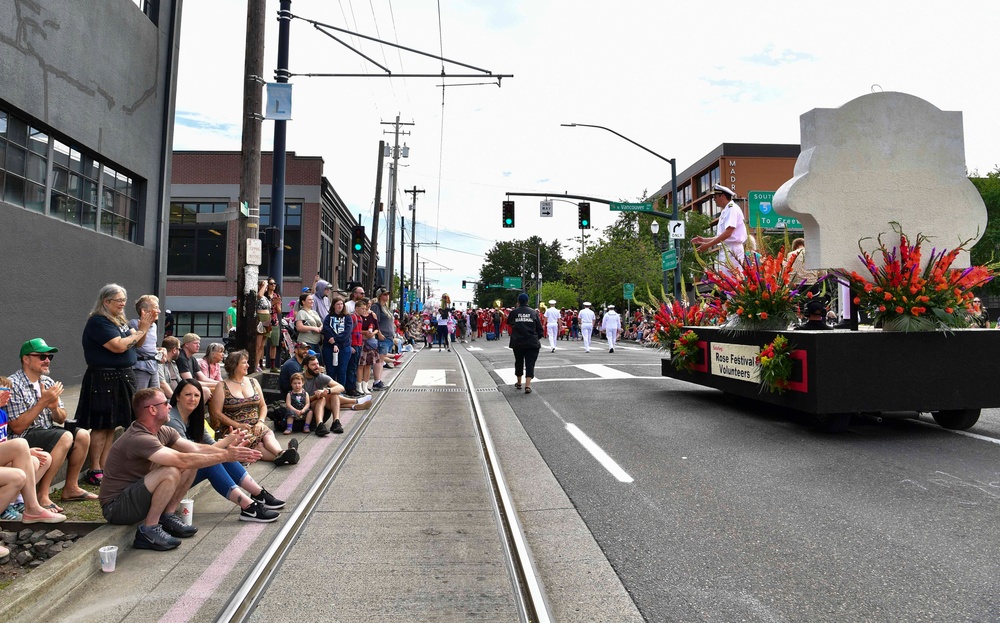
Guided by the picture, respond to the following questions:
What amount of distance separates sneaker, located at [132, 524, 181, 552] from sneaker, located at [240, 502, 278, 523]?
24.7 inches

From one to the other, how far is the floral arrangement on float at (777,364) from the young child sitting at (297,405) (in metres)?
5.55

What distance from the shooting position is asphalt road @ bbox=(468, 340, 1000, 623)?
3.36 m

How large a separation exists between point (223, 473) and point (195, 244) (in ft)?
103

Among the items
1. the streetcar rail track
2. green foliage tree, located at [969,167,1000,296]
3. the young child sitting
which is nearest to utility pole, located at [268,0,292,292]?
the young child sitting

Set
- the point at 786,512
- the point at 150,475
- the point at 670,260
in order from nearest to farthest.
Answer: the point at 150,475 < the point at 786,512 < the point at 670,260

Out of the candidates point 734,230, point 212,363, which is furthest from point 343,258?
point 212,363

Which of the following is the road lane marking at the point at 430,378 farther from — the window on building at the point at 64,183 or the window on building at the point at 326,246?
the window on building at the point at 326,246

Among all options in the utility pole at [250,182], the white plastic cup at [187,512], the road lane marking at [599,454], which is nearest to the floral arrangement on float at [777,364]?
the road lane marking at [599,454]

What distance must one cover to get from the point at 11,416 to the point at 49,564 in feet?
4.78

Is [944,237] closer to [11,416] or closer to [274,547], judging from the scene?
[274,547]

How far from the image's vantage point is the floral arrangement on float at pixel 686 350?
385 inches

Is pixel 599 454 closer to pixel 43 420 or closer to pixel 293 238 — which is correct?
pixel 43 420

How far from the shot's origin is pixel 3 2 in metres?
8.77

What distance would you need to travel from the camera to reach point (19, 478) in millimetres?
4047
